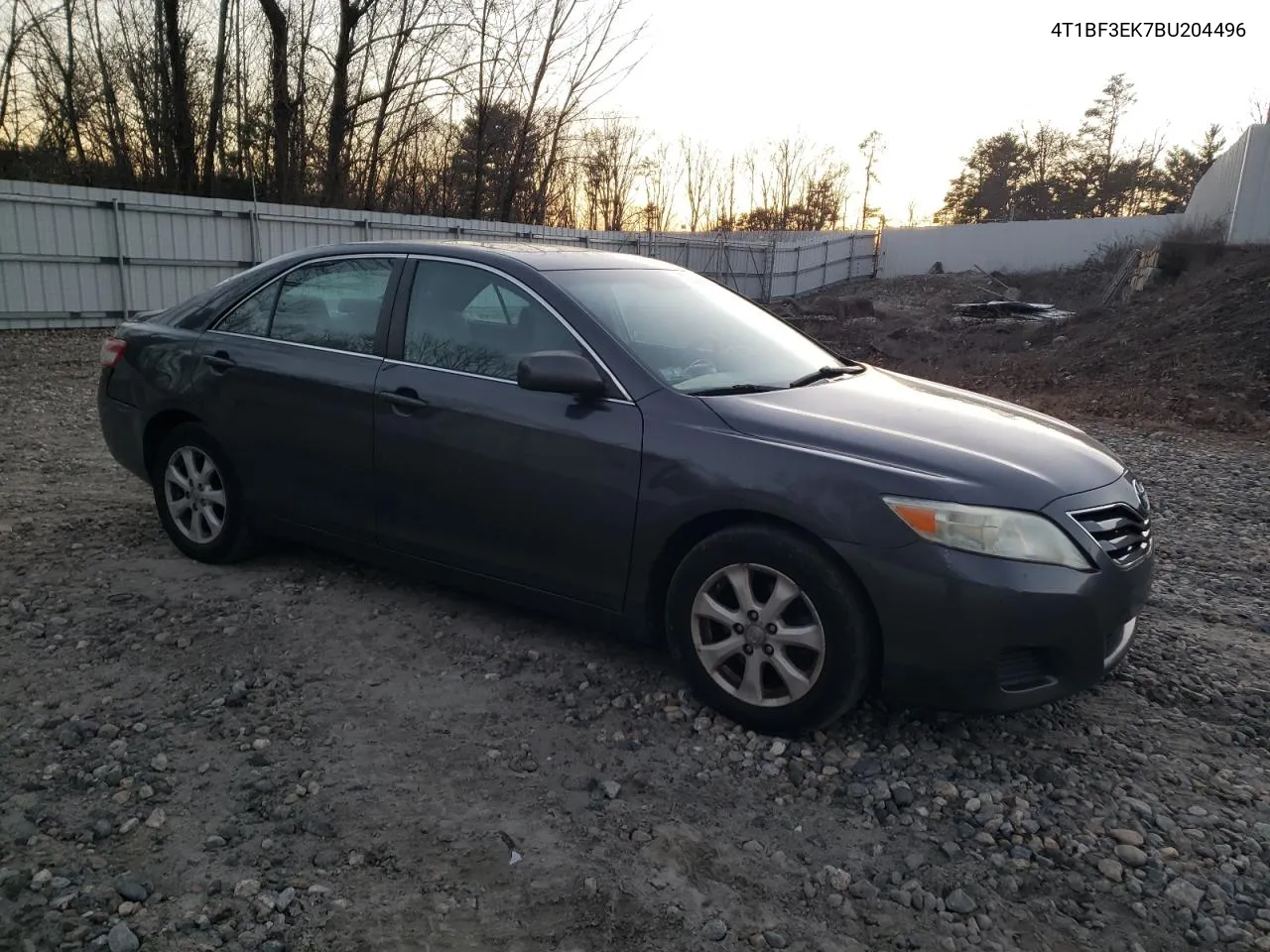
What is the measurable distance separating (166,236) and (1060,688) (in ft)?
51.7

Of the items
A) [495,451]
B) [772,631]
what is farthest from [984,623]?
[495,451]

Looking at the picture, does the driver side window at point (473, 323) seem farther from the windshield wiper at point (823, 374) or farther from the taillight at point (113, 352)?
the taillight at point (113, 352)

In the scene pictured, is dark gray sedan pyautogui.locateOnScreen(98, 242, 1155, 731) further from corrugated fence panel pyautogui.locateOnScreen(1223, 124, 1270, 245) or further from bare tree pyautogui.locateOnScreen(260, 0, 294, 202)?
bare tree pyautogui.locateOnScreen(260, 0, 294, 202)

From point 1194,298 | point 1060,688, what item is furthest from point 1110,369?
point 1060,688

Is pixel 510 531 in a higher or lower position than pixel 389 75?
lower

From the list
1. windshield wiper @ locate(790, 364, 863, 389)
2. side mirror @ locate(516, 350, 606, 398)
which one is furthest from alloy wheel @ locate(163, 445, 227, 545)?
windshield wiper @ locate(790, 364, 863, 389)

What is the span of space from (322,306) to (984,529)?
3078 millimetres

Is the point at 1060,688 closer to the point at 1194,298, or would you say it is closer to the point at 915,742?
the point at 915,742

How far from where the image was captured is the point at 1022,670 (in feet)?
9.63

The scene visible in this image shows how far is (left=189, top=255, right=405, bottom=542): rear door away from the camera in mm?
4059

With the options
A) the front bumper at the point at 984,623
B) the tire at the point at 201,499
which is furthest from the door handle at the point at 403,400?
the front bumper at the point at 984,623

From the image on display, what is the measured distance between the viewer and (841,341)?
1769 centimetres

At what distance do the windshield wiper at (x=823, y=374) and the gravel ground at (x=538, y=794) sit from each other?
1.28 m

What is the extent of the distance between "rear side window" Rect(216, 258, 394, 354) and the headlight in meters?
2.44
